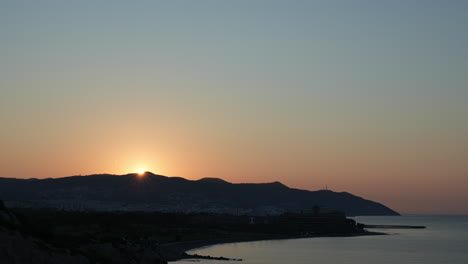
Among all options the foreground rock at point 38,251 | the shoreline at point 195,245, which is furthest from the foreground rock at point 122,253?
the shoreline at point 195,245

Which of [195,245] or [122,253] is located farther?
[195,245]

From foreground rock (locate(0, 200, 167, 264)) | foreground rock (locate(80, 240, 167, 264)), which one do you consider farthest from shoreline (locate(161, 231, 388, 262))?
foreground rock (locate(0, 200, 167, 264))

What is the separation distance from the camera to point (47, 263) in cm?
4366

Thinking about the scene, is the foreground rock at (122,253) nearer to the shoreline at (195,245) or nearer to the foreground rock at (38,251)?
the foreground rock at (38,251)

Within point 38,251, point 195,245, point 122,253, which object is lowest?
point 38,251

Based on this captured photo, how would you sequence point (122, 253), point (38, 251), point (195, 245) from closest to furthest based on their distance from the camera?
point (38, 251) → point (122, 253) → point (195, 245)

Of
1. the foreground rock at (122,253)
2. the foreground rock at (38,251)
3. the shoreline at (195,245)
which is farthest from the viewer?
the shoreline at (195,245)

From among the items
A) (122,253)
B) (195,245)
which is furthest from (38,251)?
(195,245)

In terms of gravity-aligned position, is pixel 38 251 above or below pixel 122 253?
below

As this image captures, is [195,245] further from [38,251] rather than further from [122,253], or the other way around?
[38,251]

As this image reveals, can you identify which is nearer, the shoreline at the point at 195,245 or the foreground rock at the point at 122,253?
the foreground rock at the point at 122,253

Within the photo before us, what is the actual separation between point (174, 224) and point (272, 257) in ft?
247

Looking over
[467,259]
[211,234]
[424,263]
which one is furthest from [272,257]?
[211,234]

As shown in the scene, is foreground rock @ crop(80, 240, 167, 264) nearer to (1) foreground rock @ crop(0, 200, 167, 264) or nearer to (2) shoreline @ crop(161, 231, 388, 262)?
(1) foreground rock @ crop(0, 200, 167, 264)
